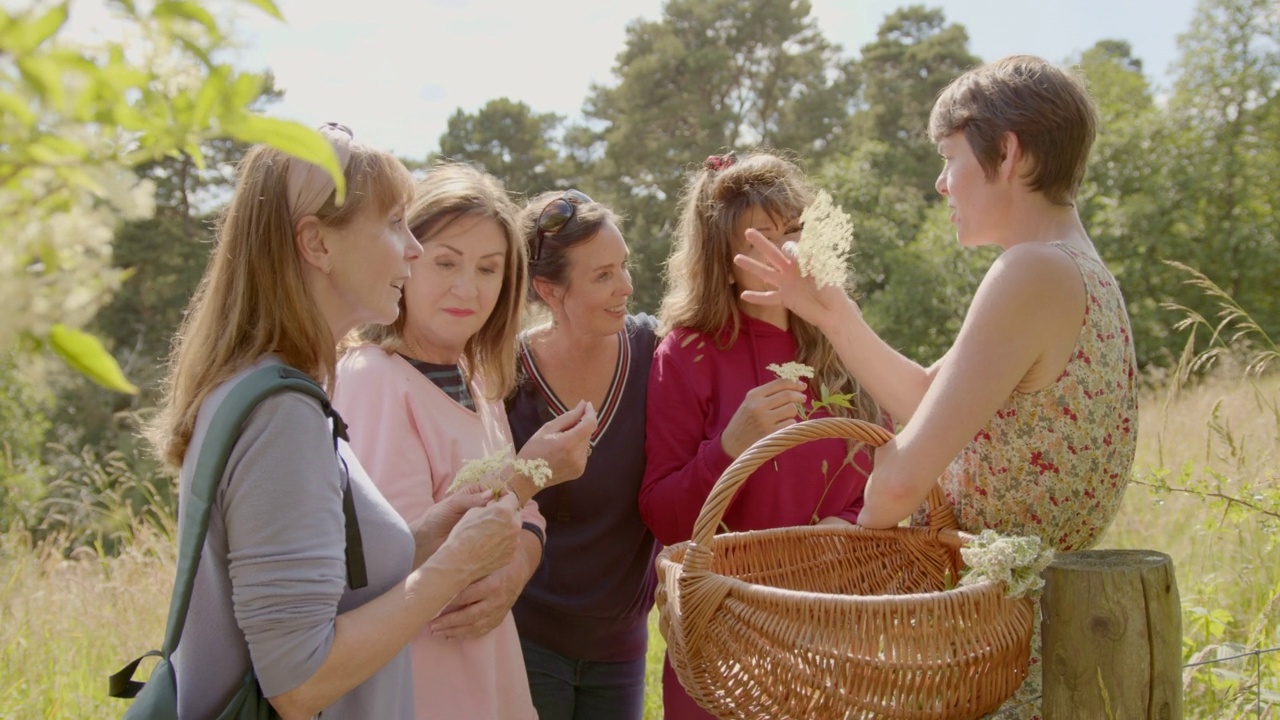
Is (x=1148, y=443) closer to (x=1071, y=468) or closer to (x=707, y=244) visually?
(x=707, y=244)

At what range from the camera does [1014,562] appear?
1.90 meters

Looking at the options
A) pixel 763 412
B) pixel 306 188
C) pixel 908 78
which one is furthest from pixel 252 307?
pixel 908 78

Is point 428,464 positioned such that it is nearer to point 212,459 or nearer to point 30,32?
point 212,459

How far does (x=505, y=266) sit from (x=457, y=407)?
47 cm

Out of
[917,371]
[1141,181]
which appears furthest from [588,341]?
[1141,181]

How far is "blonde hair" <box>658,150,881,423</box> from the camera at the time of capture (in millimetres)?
3209

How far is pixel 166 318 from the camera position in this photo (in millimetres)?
25359

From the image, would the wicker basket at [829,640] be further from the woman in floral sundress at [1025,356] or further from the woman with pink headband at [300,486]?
the woman with pink headband at [300,486]

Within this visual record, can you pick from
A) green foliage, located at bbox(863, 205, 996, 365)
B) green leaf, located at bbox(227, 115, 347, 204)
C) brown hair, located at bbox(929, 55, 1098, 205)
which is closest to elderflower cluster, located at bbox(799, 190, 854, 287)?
brown hair, located at bbox(929, 55, 1098, 205)

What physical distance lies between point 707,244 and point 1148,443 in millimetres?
5789

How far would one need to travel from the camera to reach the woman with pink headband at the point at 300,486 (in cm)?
Answer: 168

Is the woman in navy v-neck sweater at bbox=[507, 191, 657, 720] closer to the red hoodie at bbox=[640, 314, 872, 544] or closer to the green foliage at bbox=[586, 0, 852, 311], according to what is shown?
the red hoodie at bbox=[640, 314, 872, 544]

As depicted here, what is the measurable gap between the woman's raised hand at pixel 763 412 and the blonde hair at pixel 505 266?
2.22 ft

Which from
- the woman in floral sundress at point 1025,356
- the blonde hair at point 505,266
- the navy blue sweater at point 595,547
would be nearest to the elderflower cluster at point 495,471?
the blonde hair at point 505,266
